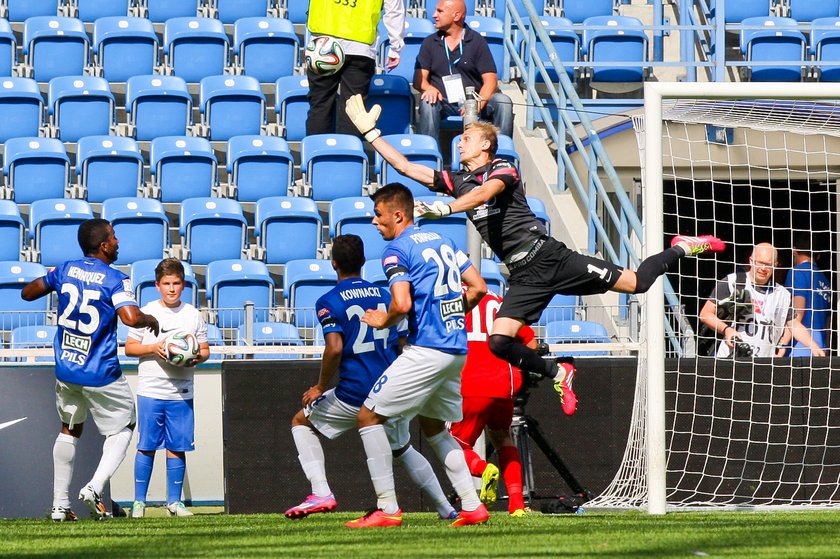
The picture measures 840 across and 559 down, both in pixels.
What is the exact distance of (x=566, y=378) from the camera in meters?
8.51

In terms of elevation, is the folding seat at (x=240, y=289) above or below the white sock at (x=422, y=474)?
above

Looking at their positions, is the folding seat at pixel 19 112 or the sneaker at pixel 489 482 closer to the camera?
the sneaker at pixel 489 482

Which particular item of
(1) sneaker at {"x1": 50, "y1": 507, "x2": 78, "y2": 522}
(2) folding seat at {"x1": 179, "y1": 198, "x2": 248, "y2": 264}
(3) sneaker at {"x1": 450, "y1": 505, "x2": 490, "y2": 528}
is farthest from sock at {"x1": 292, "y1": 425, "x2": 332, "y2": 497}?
(2) folding seat at {"x1": 179, "y1": 198, "x2": 248, "y2": 264}

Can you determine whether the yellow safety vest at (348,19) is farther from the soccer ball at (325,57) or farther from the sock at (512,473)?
the sock at (512,473)

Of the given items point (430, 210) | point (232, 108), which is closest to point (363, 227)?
point (232, 108)

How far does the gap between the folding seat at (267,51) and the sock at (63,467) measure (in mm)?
7142

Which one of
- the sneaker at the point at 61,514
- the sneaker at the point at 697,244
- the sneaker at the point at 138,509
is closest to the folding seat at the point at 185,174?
the sneaker at the point at 138,509

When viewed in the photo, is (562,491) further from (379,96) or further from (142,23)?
(142,23)

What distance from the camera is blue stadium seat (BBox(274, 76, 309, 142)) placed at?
14.6 meters

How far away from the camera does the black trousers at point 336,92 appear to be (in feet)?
43.9

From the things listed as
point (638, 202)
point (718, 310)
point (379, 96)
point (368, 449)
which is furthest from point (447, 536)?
point (379, 96)

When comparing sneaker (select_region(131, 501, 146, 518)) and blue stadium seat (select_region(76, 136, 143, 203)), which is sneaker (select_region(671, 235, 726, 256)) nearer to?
sneaker (select_region(131, 501, 146, 518))

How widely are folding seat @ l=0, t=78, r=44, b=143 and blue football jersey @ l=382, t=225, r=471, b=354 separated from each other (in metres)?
8.61

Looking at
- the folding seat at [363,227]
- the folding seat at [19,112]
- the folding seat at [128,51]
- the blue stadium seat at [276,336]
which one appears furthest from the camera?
the folding seat at [128,51]
